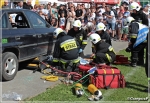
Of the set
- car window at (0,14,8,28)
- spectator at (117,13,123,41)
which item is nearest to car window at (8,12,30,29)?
car window at (0,14,8,28)

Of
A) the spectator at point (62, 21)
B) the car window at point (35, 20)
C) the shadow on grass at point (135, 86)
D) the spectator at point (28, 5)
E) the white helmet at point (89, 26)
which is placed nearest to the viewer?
the shadow on grass at point (135, 86)

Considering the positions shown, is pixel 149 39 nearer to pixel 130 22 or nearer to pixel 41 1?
pixel 130 22

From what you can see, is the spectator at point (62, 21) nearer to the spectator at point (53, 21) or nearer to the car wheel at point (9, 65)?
the spectator at point (53, 21)

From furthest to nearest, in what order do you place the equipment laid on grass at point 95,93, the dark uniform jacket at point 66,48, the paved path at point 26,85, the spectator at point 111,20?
1. the spectator at point 111,20
2. the dark uniform jacket at point 66,48
3. the paved path at point 26,85
4. the equipment laid on grass at point 95,93

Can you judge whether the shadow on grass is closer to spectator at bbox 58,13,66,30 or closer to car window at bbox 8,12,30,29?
car window at bbox 8,12,30,29

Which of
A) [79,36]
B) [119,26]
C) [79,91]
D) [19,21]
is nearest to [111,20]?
[119,26]

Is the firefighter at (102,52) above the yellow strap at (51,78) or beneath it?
above

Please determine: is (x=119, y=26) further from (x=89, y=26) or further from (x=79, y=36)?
(x=79, y=36)

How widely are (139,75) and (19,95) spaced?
10.9 feet

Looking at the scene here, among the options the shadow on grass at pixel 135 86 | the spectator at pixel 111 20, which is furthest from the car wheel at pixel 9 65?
the spectator at pixel 111 20

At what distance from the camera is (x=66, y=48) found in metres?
6.85

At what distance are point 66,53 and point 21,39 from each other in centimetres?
124

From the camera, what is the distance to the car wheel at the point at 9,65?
→ 5.95 m

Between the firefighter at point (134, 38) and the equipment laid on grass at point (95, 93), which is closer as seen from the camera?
the equipment laid on grass at point (95, 93)
